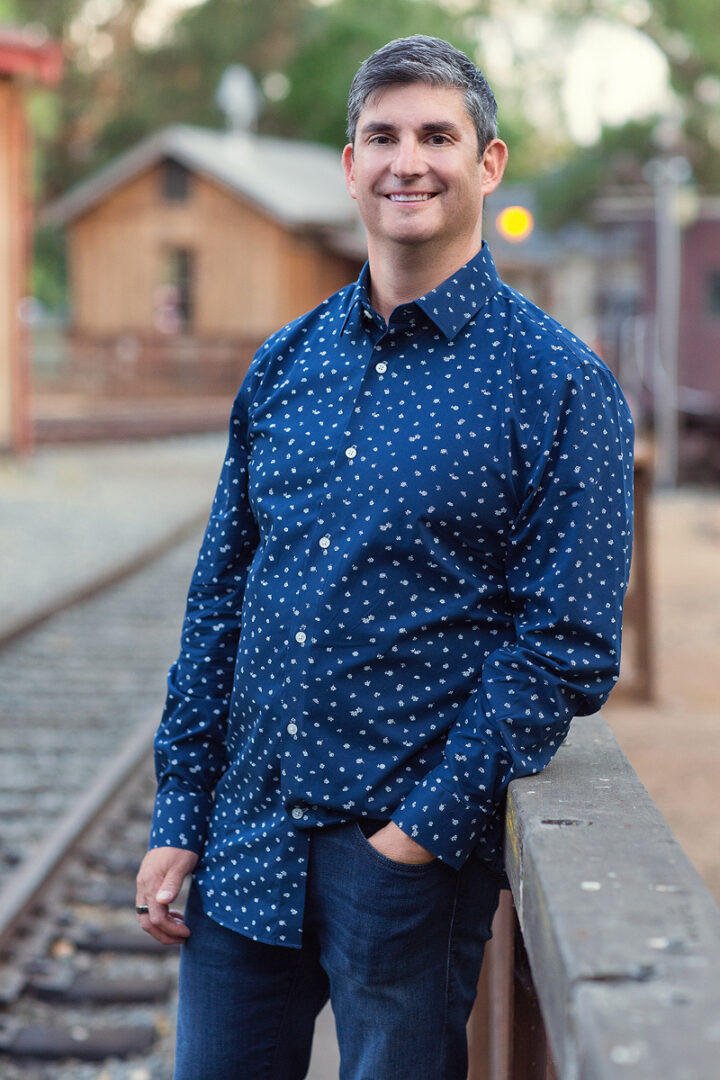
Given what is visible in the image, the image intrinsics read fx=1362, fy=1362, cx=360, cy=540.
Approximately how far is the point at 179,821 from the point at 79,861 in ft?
8.99

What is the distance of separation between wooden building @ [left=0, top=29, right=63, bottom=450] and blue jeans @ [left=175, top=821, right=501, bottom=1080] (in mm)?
16235

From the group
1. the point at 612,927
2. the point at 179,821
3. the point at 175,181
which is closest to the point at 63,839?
the point at 179,821

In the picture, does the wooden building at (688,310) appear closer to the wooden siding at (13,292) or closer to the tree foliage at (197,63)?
the wooden siding at (13,292)

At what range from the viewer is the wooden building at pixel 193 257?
28.3 metres

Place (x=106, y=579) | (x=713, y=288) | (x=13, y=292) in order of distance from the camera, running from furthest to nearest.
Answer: (x=713, y=288), (x=13, y=292), (x=106, y=579)

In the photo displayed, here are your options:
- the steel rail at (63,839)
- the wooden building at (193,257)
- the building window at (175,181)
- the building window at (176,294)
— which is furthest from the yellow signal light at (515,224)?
the building window at (175,181)

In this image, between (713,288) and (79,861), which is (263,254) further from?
(79,861)

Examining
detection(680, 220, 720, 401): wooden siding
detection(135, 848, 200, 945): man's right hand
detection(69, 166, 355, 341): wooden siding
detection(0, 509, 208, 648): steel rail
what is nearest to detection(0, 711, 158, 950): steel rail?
detection(135, 848, 200, 945): man's right hand

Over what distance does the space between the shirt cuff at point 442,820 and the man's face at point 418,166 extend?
78 centimetres

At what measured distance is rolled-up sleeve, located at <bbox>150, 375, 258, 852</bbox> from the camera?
221 cm

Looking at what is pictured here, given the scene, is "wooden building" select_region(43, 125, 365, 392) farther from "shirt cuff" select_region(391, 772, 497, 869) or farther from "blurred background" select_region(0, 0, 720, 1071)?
"shirt cuff" select_region(391, 772, 497, 869)

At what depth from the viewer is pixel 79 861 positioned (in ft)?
15.6

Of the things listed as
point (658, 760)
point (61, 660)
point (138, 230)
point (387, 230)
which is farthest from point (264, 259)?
point (387, 230)

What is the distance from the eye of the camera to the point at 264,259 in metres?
29.5
